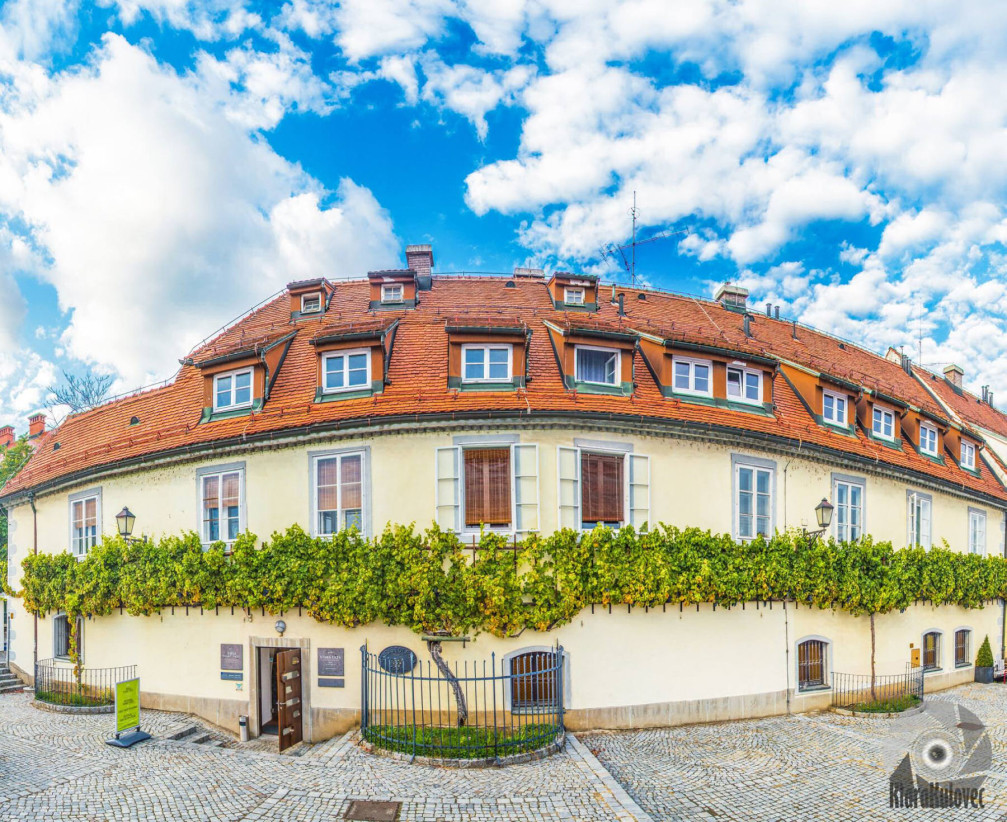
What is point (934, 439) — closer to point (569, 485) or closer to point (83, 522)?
point (569, 485)

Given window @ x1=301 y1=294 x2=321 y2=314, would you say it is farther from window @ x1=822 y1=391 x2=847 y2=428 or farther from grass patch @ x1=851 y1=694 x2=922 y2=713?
grass patch @ x1=851 y1=694 x2=922 y2=713

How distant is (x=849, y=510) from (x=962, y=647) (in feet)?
29.2

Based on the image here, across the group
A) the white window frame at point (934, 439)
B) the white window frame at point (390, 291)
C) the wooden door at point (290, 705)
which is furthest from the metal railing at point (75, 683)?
the white window frame at point (934, 439)

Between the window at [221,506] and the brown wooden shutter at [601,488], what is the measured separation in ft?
26.4

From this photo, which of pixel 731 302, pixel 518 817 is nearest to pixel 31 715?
pixel 518 817

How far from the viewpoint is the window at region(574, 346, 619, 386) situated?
1578cm

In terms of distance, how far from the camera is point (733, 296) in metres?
25.0

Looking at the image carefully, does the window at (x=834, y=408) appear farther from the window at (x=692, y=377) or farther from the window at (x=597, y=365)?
the window at (x=597, y=365)

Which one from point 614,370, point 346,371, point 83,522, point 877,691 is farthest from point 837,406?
point 83,522

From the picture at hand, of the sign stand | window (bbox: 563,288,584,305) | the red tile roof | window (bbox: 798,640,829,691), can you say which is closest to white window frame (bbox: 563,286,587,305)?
window (bbox: 563,288,584,305)

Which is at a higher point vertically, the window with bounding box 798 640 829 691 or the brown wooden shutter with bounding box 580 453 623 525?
the brown wooden shutter with bounding box 580 453 623 525

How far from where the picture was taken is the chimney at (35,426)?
29578 millimetres

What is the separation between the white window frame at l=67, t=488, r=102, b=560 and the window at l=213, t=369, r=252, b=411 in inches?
184

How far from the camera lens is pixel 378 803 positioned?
31.2 feet
